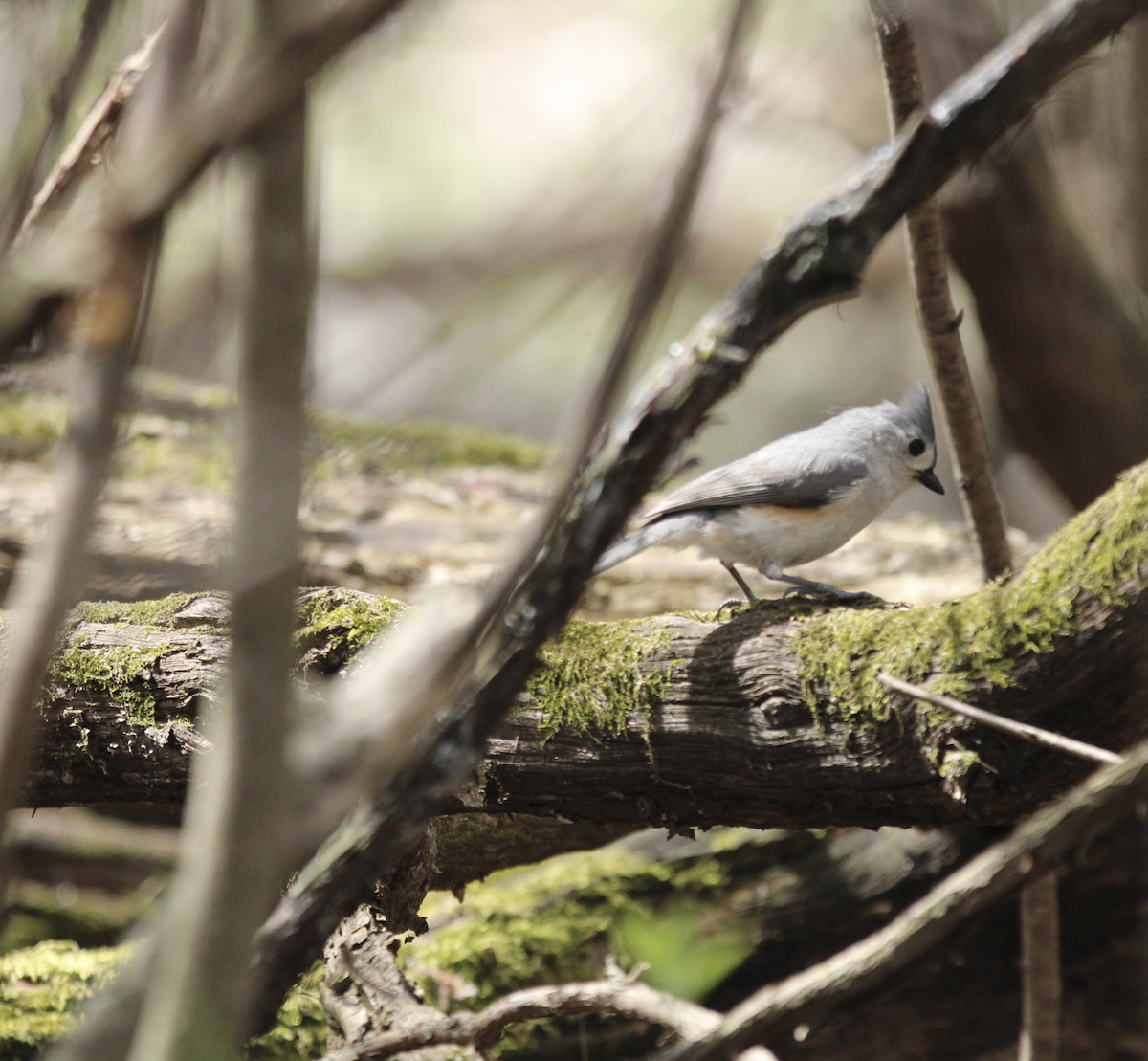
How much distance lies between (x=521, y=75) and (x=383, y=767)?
314 inches

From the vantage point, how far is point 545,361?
8.28 metres

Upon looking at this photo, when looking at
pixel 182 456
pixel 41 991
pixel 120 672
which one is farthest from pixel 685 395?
pixel 182 456

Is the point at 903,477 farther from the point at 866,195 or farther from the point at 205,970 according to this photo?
the point at 205,970

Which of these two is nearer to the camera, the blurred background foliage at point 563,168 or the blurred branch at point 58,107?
the blurred branch at point 58,107

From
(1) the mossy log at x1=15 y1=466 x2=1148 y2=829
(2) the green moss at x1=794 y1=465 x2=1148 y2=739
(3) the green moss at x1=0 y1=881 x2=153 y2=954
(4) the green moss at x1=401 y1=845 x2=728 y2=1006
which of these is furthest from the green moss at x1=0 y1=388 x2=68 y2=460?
(2) the green moss at x1=794 y1=465 x2=1148 y2=739

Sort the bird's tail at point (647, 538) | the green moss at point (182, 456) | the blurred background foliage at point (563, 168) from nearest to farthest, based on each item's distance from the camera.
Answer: the blurred background foliage at point (563, 168)
the bird's tail at point (647, 538)
the green moss at point (182, 456)

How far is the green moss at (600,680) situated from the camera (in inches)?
85.7

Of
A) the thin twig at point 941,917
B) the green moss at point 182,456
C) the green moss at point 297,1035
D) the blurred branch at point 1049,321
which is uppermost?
the blurred branch at point 1049,321

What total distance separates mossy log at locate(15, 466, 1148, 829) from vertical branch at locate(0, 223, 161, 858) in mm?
1066

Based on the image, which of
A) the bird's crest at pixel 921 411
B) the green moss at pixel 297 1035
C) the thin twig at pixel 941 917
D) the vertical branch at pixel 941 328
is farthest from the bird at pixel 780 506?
the thin twig at pixel 941 917

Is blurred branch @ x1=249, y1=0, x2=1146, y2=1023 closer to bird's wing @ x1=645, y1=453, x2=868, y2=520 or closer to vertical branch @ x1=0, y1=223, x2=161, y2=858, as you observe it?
vertical branch @ x1=0, y1=223, x2=161, y2=858

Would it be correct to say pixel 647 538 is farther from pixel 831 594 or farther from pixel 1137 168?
pixel 1137 168

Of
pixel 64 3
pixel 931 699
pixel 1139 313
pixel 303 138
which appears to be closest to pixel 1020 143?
pixel 1139 313

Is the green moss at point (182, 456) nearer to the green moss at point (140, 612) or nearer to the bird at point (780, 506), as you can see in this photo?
the green moss at point (140, 612)
